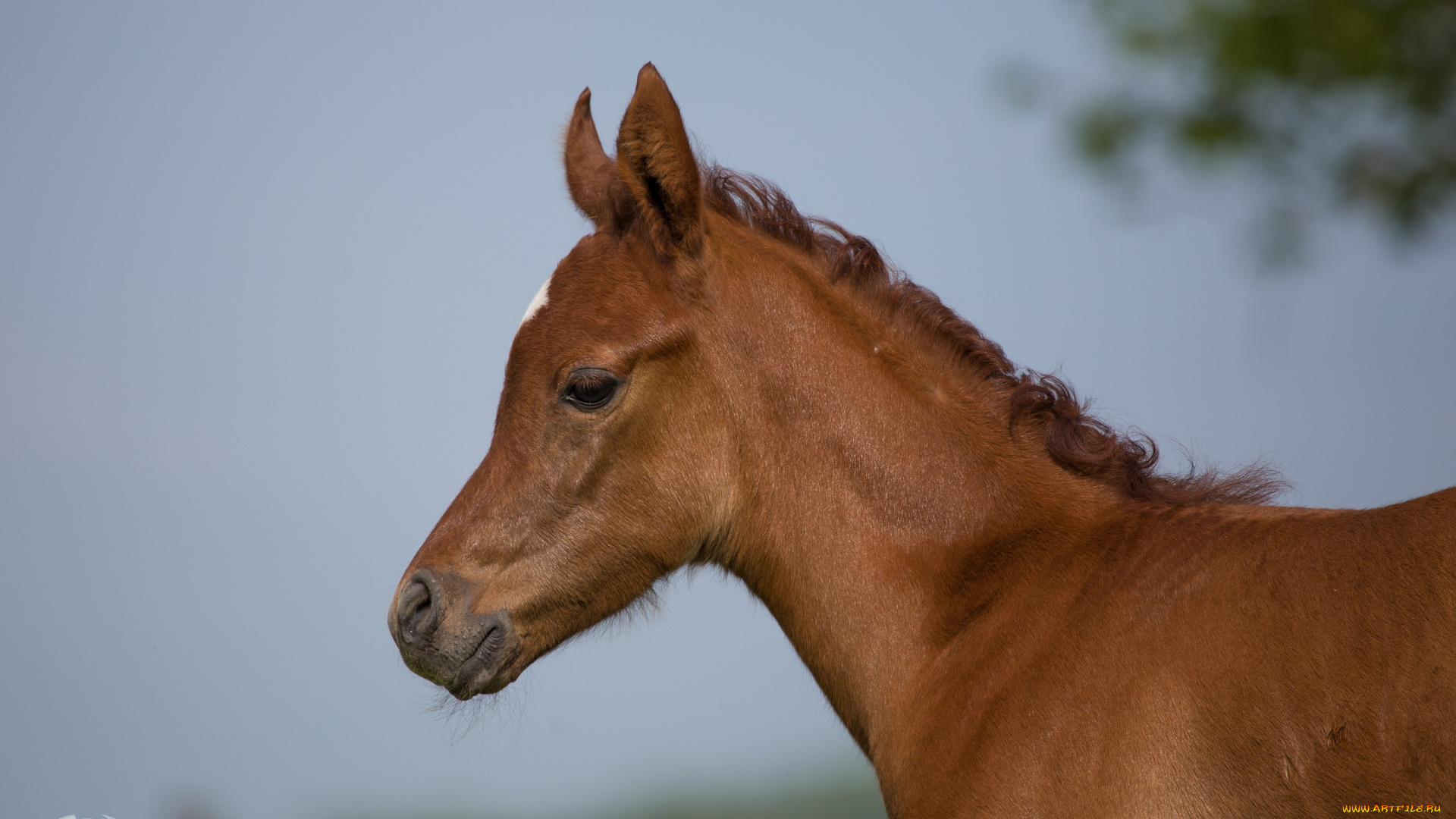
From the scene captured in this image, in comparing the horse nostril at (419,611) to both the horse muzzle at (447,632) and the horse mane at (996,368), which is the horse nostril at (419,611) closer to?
the horse muzzle at (447,632)

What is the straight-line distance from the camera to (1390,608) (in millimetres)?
1735

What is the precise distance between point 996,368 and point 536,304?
4.13 feet

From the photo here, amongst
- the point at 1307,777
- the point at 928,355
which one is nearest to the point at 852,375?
the point at 928,355

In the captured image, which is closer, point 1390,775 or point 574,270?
point 1390,775

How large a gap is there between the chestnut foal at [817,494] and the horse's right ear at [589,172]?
0.07 feet

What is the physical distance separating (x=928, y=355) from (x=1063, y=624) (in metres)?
0.79

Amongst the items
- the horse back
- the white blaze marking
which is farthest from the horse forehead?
the horse back

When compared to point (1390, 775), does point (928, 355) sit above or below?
above

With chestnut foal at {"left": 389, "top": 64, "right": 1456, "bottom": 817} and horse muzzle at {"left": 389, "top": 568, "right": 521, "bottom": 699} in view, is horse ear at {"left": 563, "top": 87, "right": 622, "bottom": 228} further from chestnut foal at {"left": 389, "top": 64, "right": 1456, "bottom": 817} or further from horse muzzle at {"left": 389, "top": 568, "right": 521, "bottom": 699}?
horse muzzle at {"left": 389, "top": 568, "right": 521, "bottom": 699}

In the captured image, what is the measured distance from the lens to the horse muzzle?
2451mm

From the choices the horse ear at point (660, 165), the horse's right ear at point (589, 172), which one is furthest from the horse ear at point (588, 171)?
the horse ear at point (660, 165)

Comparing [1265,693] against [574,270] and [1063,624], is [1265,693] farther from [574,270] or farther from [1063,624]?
[574,270]

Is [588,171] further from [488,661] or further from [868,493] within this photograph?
[488,661]

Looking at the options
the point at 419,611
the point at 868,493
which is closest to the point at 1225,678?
the point at 868,493
